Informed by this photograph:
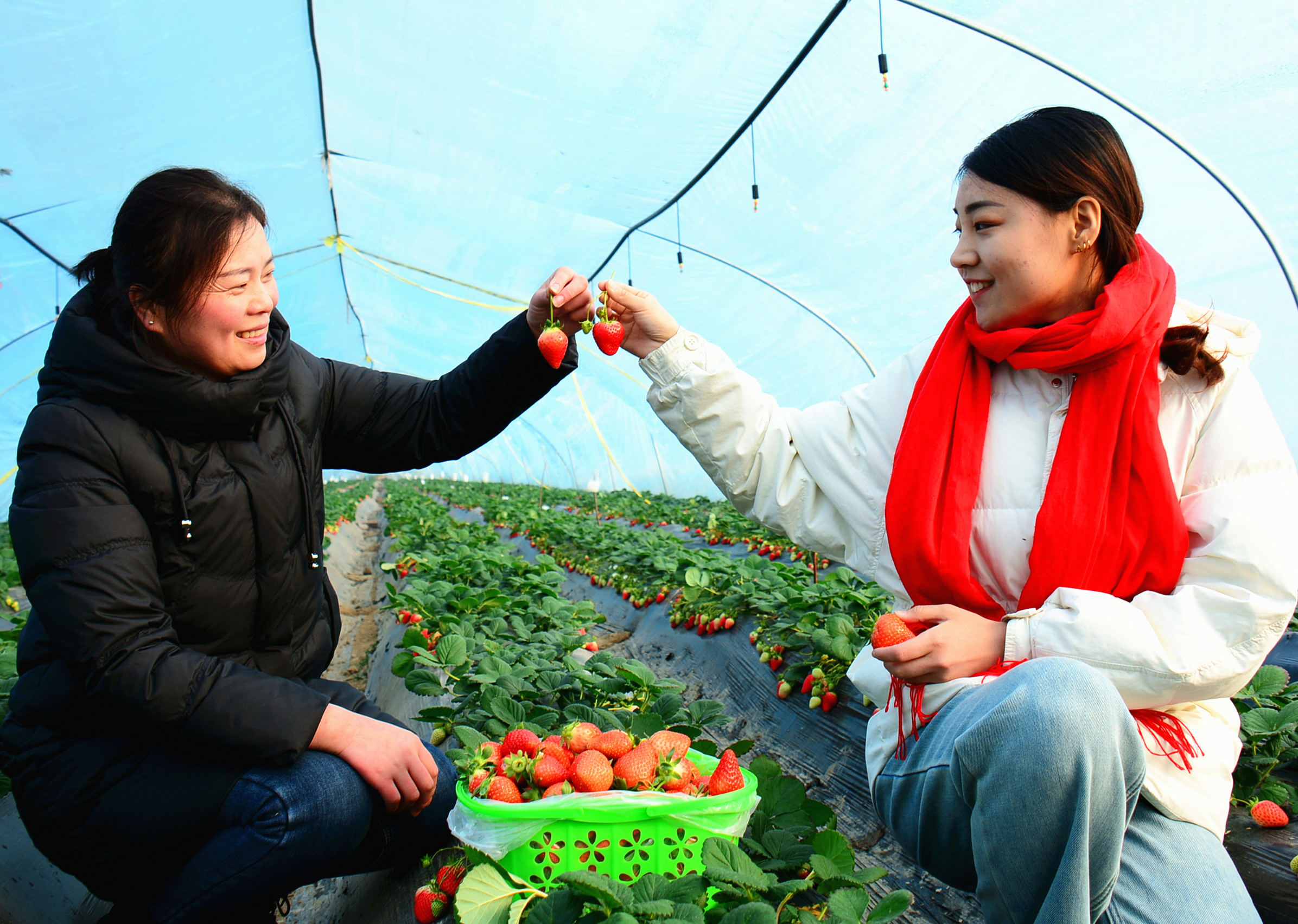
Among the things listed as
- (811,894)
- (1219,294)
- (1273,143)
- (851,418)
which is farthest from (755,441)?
(1219,294)

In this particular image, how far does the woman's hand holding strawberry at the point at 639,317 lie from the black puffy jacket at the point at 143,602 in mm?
707

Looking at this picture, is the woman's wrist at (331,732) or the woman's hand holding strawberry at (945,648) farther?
the woman's wrist at (331,732)

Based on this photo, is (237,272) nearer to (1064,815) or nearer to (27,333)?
(1064,815)

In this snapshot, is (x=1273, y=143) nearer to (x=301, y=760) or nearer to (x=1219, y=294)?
(x=1219, y=294)

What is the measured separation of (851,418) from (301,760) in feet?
4.25

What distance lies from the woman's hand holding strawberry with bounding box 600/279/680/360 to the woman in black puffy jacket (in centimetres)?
A: 71

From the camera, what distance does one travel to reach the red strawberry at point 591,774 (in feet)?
4.60

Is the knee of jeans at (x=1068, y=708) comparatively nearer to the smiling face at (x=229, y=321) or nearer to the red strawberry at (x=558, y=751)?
the red strawberry at (x=558, y=751)

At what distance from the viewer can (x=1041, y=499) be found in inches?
58.1

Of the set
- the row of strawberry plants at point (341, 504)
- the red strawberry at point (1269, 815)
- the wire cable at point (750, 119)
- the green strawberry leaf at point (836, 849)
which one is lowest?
the row of strawberry plants at point (341, 504)

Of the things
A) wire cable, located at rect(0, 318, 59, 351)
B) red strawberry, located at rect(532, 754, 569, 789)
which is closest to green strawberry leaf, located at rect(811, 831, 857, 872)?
red strawberry, located at rect(532, 754, 569, 789)

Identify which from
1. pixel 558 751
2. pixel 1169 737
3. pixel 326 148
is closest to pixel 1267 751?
pixel 1169 737

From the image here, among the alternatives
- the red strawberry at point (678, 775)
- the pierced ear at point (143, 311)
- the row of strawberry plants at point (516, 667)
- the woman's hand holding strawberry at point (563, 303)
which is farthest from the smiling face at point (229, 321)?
the red strawberry at point (678, 775)

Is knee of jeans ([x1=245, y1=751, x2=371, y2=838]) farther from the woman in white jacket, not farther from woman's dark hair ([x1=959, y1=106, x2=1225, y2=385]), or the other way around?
woman's dark hair ([x1=959, y1=106, x2=1225, y2=385])
